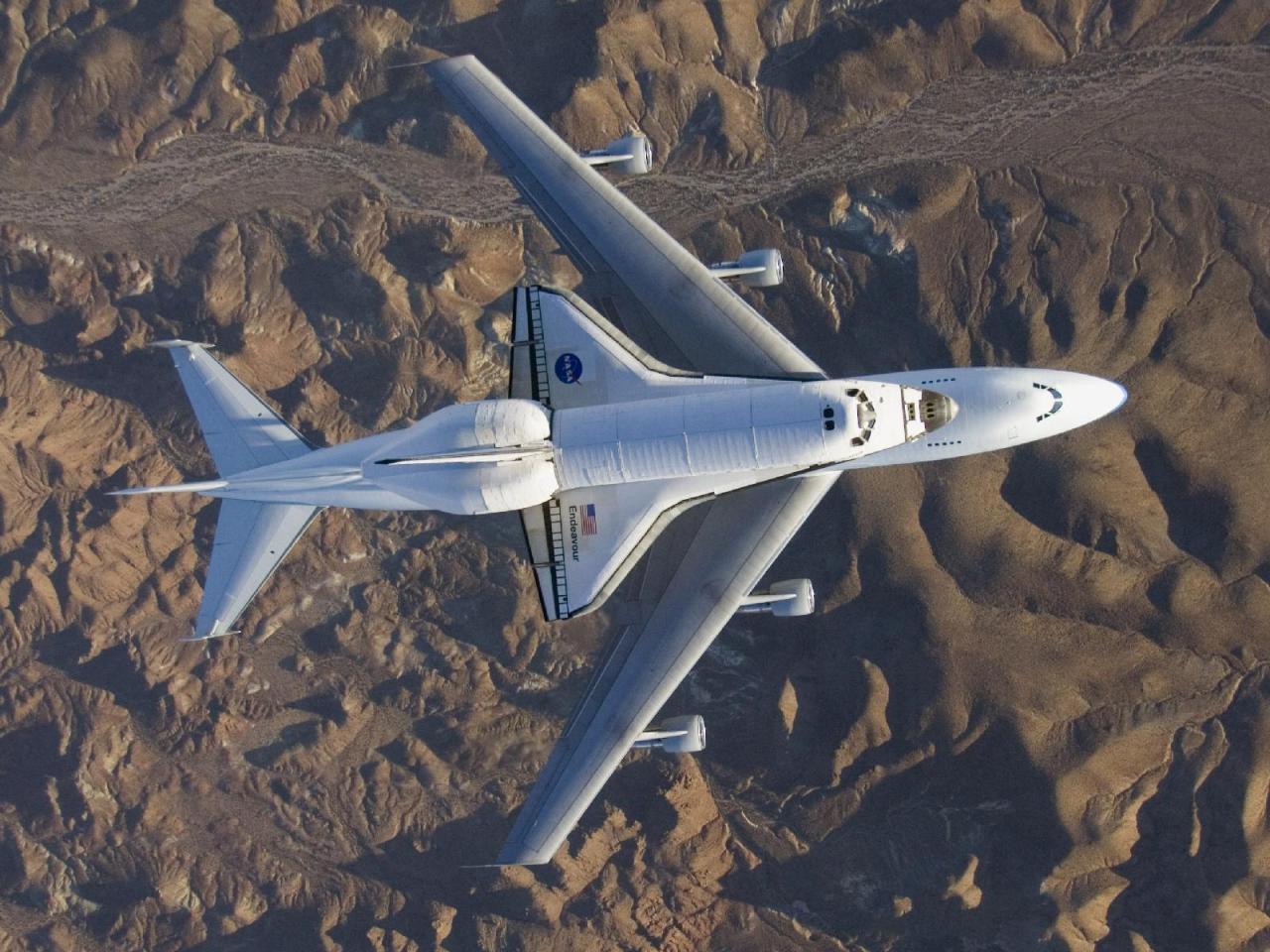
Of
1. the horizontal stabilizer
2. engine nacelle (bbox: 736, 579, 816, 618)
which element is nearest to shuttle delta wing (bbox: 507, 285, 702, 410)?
engine nacelle (bbox: 736, 579, 816, 618)

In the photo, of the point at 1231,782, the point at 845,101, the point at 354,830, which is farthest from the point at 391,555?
the point at 1231,782

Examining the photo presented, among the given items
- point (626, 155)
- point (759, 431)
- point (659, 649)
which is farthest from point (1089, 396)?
point (626, 155)

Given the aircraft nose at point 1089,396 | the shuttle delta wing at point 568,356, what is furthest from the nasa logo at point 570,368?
the aircraft nose at point 1089,396

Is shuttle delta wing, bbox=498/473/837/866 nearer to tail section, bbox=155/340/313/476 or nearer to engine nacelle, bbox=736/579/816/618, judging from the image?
engine nacelle, bbox=736/579/816/618

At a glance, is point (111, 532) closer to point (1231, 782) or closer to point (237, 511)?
point (237, 511)

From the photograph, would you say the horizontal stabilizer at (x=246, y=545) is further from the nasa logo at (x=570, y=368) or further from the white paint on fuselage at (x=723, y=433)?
the white paint on fuselage at (x=723, y=433)

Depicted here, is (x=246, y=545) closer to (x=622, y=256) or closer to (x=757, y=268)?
(x=622, y=256)
